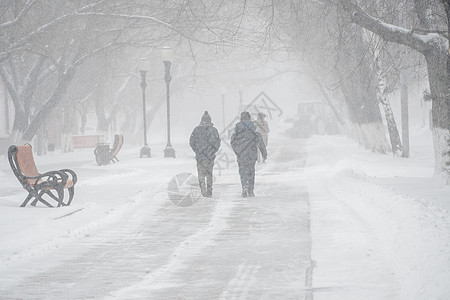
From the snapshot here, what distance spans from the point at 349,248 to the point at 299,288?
2.17 meters

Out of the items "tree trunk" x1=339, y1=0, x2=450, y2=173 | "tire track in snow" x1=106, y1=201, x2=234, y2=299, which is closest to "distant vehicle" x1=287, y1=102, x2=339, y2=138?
"tree trunk" x1=339, y1=0, x2=450, y2=173

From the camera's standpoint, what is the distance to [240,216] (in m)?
12.4

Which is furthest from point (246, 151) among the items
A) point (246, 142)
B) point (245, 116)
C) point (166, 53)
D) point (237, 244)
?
point (166, 53)

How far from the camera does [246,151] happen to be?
15.4 metres

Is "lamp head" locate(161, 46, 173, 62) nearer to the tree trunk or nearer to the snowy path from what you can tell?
the snowy path

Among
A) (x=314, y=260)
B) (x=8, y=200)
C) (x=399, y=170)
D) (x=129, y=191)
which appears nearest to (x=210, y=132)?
(x=129, y=191)

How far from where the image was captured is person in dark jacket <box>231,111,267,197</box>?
1538 centimetres

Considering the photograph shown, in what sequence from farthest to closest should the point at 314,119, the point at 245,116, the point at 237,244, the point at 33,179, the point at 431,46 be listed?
the point at 314,119, the point at 245,116, the point at 431,46, the point at 33,179, the point at 237,244

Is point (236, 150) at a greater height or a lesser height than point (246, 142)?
lesser

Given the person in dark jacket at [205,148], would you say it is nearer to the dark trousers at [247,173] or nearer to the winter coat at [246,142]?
the winter coat at [246,142]

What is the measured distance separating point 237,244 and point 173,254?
988mm

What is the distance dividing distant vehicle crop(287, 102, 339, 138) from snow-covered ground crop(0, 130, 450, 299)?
132 feet

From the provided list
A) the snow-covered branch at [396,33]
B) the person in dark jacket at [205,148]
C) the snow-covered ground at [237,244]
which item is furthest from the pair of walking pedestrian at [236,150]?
the snow-covered branch at [396,33]

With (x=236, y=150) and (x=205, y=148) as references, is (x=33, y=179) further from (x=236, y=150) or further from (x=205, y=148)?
(x=236, y=150)
